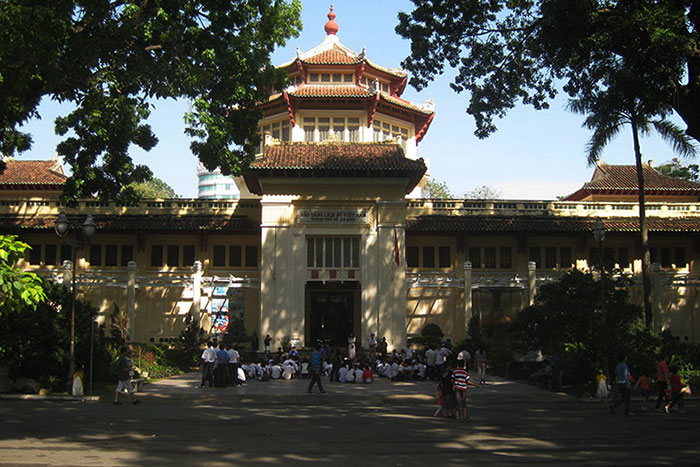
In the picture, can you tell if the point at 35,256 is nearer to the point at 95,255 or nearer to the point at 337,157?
A: the point at 95,255

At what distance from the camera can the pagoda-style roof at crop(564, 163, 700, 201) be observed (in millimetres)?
44156

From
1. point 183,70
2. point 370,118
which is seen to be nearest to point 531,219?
point 370,118

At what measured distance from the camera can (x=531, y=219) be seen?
120ft

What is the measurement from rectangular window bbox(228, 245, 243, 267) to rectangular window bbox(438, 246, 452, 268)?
35.8ft

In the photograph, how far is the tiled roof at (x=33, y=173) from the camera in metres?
44.3

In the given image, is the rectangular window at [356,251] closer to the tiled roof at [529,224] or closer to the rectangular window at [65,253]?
the tiled roof at [529,224]

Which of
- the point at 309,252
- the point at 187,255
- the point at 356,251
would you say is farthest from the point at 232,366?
the point at 187,255

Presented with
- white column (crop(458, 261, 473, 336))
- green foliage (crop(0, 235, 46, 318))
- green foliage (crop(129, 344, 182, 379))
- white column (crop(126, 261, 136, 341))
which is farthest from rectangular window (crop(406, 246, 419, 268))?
green foliage (crop(0, 235, 46, 318))

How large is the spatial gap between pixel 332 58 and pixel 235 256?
1353 cm

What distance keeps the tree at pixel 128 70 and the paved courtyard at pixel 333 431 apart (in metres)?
7.29

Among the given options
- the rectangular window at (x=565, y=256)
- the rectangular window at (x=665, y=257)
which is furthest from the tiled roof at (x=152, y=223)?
the rectangular window at (x=665, y=257)

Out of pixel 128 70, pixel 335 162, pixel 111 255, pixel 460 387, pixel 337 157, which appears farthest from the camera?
pixel 111 255

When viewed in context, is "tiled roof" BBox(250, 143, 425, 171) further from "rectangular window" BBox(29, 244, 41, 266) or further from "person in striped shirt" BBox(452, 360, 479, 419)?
"person in striped shirt" BBox(452, 360, 479, 419)

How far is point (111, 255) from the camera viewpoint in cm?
3697
